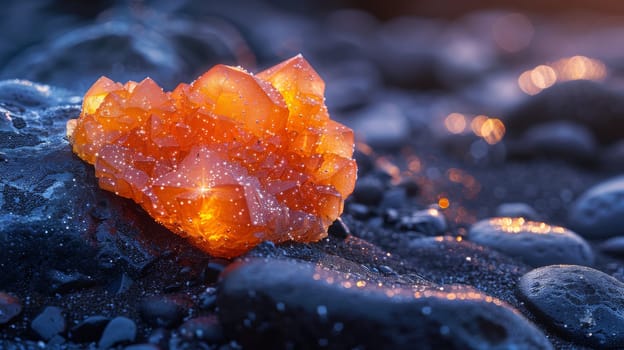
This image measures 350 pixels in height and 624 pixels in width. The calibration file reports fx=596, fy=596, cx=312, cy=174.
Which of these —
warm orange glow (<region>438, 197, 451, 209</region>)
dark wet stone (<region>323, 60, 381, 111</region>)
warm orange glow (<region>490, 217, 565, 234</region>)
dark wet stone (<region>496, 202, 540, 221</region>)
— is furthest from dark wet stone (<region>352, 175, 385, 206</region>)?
dark wet stone (<region>323, 60, 381, 111</region>)

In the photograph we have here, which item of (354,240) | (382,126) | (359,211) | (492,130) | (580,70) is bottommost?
(382,126)

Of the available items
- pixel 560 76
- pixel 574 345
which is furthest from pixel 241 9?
pixel 574 345

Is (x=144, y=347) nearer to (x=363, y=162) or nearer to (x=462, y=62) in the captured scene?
(x=363, y=162)

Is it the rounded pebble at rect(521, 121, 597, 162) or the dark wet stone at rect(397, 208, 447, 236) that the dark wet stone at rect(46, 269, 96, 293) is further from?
the rounded pebble at rect(521, 121, 597, 162)

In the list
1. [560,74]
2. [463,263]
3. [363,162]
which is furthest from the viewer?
[560,74]

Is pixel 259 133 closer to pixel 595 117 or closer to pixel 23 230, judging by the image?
pixel 23 230

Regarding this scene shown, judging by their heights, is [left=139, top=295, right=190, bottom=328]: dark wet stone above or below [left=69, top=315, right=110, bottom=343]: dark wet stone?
above

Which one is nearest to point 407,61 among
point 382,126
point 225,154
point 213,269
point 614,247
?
point 382,126
